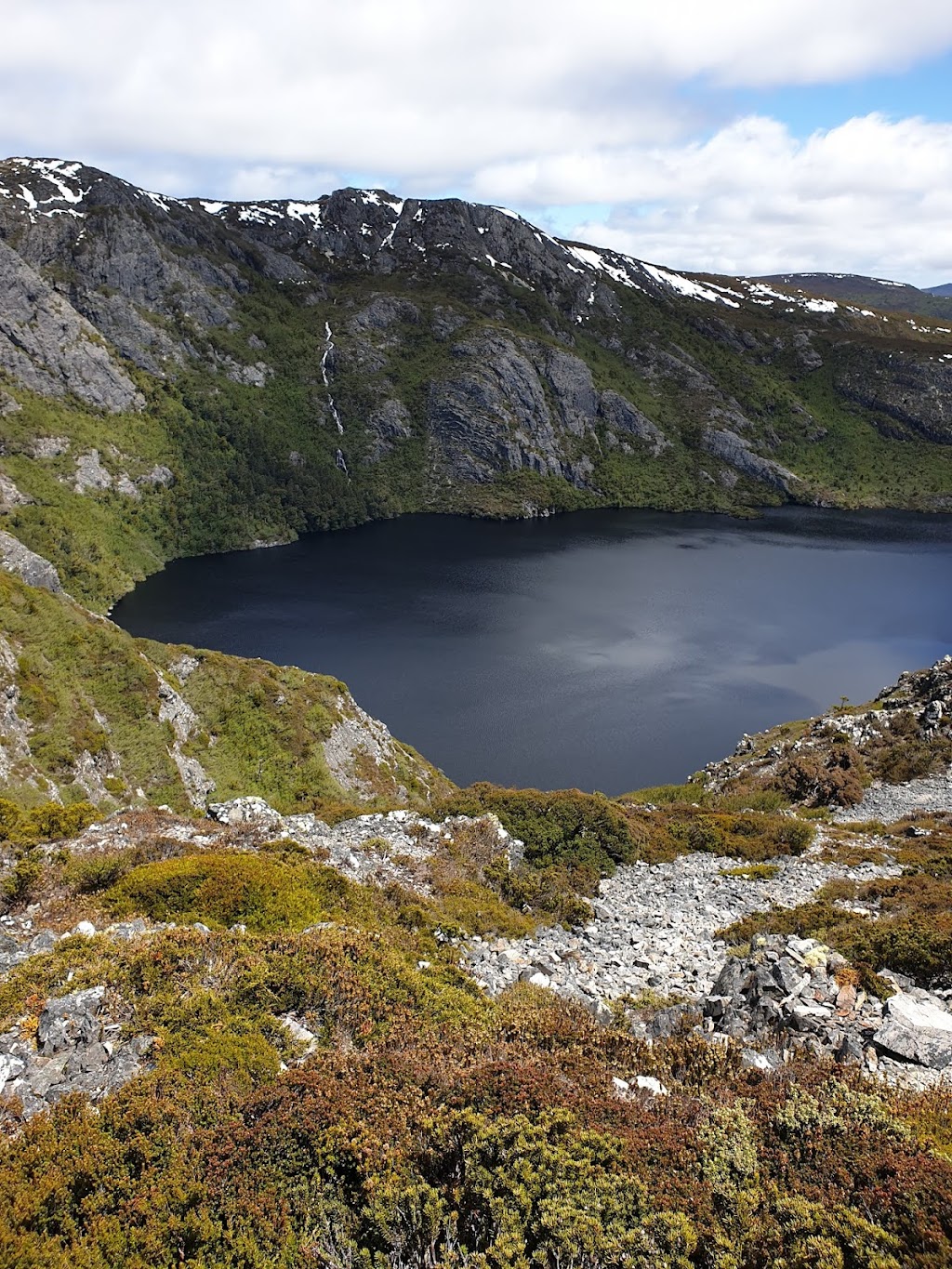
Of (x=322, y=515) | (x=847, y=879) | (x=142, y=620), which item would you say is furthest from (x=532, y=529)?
(x=847, y=879)

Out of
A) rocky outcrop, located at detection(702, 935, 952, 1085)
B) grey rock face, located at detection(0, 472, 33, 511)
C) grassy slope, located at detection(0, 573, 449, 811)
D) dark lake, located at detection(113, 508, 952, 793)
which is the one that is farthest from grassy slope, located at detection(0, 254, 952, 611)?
rocky outcrop, located at detection(702, 935, 952, 1085)

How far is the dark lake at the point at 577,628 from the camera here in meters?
67.0

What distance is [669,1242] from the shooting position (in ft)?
23.2

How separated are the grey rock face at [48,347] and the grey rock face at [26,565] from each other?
111 metres

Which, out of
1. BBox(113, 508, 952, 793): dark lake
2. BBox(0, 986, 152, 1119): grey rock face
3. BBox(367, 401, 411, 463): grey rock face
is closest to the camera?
BBox(0, 986, 152, 1119): grey rock face

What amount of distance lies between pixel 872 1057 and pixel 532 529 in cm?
15809

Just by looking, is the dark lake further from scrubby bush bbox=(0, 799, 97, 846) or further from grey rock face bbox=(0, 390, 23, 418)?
scrubby bush bbox=(0, 799, 97, 846)

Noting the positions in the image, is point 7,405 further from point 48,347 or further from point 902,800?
point 902,800

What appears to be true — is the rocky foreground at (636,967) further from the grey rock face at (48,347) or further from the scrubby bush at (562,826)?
the grey rock face at (48,347)

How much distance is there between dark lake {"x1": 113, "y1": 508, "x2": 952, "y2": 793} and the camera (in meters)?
67.0

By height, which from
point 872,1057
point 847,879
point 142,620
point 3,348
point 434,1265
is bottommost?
point 142,620

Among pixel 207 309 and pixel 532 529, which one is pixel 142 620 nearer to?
pixel 532 529

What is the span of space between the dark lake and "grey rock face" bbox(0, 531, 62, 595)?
3113 cm

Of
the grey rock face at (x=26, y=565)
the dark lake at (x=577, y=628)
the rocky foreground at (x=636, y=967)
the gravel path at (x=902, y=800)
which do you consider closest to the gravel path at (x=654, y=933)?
the rocky foreground at (x=636, y=967)
